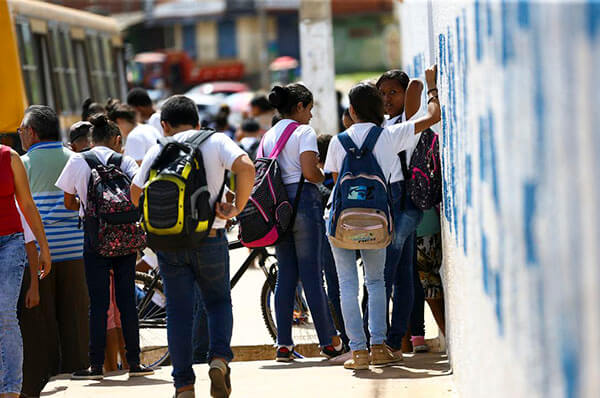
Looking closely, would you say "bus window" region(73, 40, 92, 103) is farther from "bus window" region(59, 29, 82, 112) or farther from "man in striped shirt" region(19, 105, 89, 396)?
"man in striped shirt" region(19, 105, 89, 396)

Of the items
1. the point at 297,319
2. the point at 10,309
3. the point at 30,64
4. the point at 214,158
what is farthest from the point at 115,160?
the point at 30,64

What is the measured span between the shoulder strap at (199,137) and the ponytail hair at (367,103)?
3.46ft

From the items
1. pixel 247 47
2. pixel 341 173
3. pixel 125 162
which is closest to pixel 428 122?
pixel 341 173

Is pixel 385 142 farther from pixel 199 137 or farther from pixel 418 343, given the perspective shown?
pixel 418 343

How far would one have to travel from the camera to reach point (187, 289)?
520 centimetres

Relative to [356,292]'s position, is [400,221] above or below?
above

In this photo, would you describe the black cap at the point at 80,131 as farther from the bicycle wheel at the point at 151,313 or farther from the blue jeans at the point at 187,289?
the blue jeans at the point at 187,289

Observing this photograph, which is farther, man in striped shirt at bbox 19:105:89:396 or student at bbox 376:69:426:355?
man in striped shirt at bbox 19:105:89:396

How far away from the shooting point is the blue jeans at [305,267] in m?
6.44

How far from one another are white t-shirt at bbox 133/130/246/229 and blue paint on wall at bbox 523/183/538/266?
2.65 metres

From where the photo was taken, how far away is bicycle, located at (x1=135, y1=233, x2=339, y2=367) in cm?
768

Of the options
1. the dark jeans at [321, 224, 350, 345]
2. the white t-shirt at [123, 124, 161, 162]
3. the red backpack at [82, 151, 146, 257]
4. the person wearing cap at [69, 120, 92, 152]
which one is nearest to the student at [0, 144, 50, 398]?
the red backpack at [82, 151, 146, 257]

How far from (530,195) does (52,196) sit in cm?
480

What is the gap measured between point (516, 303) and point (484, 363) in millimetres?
938
